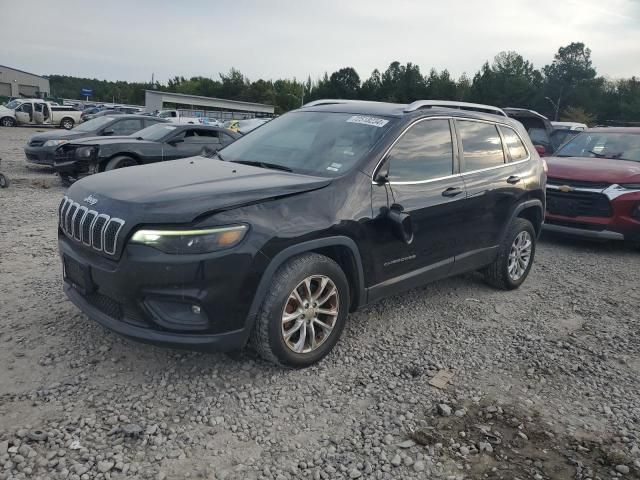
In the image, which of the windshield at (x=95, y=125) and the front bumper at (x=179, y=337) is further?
the windshield at (x=95, y=125)

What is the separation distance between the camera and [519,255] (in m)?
5.46

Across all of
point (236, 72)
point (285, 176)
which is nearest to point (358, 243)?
point (285, 176)

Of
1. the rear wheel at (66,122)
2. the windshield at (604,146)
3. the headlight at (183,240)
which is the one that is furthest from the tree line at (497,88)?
the headlight at (183,240)

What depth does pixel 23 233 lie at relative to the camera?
650 centimetres

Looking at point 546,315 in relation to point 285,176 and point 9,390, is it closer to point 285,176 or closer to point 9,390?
point 285,176

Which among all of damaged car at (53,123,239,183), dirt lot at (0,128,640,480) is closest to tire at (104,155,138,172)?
Result: damaged car at (53,123,239,183)

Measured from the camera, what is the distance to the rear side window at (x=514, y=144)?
17.2 ft

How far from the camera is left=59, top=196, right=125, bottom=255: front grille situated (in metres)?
3.02

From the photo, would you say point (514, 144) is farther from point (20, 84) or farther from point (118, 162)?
point (20, 84)

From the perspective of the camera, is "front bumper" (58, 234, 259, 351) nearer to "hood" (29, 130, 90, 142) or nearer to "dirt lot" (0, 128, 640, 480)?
"dirt lot" (0, 128, 640, 480)

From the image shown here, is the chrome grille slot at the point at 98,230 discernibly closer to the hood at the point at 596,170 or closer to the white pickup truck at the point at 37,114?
the hood at the point at 596,170

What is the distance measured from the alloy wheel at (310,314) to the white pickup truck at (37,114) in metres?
32.5

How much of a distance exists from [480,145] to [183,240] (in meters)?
3.11

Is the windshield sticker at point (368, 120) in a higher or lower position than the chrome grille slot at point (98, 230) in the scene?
higher
